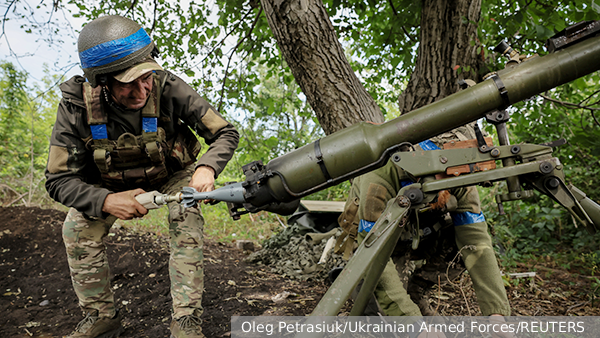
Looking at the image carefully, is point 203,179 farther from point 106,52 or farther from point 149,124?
point 106,52

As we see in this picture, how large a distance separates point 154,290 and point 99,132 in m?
1.71

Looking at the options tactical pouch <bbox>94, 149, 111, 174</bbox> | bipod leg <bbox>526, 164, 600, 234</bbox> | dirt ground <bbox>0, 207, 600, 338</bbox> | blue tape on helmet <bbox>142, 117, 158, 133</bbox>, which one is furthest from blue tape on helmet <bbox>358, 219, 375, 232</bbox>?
tactical pouch <bbox>94, 149, 111, 174</bbox>

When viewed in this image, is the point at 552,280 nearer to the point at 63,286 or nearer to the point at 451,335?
the point at 451,335

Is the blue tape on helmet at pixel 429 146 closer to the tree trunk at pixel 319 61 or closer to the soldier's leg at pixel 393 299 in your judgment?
the soldier's leg at pixel 393 299

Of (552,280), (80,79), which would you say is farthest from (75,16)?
(552,280)

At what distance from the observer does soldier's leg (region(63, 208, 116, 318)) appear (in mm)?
2336

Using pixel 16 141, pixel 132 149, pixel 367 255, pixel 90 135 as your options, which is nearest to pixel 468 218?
pixel 367 255

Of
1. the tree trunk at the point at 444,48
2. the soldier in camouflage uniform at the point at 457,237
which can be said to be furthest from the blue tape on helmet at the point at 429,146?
the tree trunk at the point at 444,48

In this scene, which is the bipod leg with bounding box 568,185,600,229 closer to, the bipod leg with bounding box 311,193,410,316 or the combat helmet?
the bipod leg with bounding box 311,193,410,316

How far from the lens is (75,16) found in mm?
4582

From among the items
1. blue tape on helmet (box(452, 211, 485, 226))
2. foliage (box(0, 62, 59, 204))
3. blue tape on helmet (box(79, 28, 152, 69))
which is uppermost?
foliage (box(0, 62, 59, 204))

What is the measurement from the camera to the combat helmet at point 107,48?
208 cm

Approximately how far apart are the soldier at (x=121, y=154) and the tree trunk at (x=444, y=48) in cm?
168

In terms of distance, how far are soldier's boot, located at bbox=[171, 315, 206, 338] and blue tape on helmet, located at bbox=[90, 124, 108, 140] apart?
117 cm
